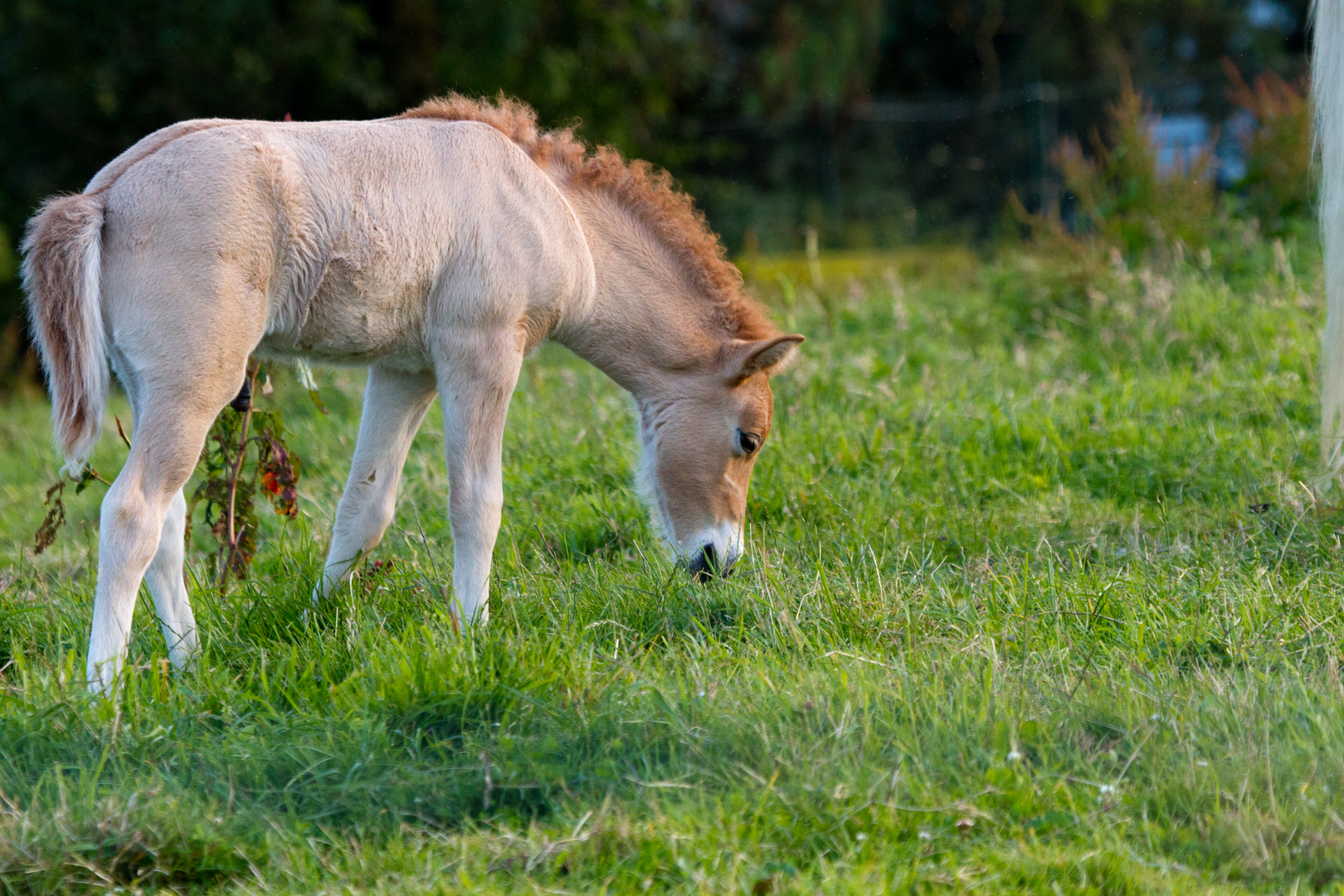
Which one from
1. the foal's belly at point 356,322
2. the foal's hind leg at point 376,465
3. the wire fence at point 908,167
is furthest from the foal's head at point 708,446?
the wire fence at point 908,167

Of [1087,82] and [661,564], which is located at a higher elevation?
[1087,82]

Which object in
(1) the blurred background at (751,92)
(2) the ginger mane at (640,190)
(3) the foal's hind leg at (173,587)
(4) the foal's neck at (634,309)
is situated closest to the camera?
(3) the foal's hind leg at (173,587)

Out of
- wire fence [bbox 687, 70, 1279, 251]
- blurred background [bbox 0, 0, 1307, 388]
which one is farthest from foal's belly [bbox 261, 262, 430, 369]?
wire fence [bbox 687, 70, 1279, 251]

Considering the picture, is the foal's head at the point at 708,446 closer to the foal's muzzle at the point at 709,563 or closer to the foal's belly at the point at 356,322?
the foal's muzzle at the point at 709,563

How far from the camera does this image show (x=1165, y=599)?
3.72 m

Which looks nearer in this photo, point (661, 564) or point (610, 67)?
point (661, 564)

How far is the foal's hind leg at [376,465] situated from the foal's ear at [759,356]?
3.45ft

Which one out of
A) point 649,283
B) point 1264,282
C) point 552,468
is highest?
point 649,283

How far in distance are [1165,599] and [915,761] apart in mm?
1301

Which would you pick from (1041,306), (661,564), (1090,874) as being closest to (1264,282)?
(1041,306)

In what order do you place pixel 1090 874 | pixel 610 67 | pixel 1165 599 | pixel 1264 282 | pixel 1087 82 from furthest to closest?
pixel 1087 82 → pixel 610 67 → pixel 1264 282 → pixel 1165 599 → pixel 1090 874

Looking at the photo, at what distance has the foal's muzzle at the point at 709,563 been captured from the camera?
14.1 ft

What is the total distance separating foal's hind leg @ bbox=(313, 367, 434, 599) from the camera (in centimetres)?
420

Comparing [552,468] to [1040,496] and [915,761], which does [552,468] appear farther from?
[915,761]
